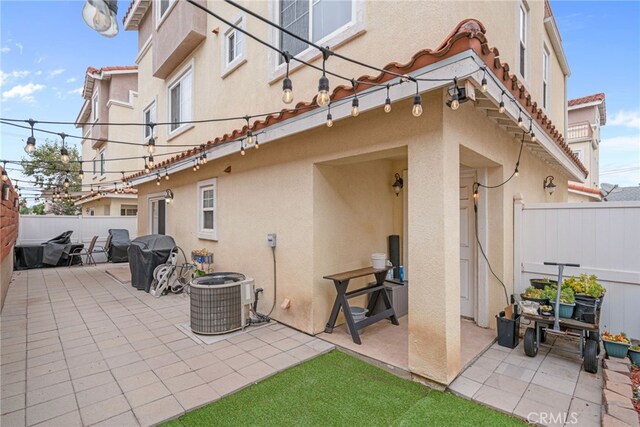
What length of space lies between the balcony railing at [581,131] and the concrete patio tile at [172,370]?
20067 mm

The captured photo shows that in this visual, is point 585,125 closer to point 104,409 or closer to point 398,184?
point 398,184

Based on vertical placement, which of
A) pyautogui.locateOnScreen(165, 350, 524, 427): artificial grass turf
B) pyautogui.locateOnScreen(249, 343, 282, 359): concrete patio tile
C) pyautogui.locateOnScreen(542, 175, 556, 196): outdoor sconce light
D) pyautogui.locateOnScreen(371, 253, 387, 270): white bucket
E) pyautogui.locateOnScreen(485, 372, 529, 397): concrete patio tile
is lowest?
pyautogui.locateOnScreen(165, 350, 524, 427): artificial grass turf

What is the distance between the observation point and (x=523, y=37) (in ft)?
20.6

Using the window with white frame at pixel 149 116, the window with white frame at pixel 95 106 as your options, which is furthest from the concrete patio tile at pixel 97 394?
the window with white frame at pixel 95 106

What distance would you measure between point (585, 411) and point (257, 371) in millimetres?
3611

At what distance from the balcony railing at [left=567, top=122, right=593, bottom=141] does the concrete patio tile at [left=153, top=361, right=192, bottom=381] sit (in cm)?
2007

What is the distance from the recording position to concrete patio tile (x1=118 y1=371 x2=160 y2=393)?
3641mm

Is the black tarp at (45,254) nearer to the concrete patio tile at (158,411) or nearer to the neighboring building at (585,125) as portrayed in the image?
the concrete patio tile at (158,411)

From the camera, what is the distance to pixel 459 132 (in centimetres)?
394

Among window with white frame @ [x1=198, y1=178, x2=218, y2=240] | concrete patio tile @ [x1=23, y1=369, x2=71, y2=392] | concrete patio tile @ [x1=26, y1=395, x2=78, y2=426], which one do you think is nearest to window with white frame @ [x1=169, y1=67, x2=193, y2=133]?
window with white frame @ [x1=198, y1=178, x2=218, y2=240]

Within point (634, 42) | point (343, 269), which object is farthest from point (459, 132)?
point (634, 42)

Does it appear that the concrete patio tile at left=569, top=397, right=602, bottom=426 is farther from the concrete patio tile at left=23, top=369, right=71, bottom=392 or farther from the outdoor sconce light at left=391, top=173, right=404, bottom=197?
the concrete patio tile at left=23, top=369, right=71, bottom=392

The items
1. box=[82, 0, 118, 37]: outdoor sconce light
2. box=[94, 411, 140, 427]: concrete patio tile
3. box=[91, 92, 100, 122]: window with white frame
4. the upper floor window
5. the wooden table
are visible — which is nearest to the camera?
box=[82, 0, 118, 37]: outdoor sconce light

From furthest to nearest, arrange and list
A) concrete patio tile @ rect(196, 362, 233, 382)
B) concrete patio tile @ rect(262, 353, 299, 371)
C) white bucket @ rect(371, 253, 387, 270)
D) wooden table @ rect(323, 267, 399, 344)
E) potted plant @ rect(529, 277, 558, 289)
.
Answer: white bucket @ rect(371, 253, 387, 270), potted plant @ rect(529, 277, 558, 289), wooden table @ rect(323, 267, 399, 344), concrete patio tile @ rect(262, 353, 299, 371), concrete patio tile @ rect(196, 362, 233, 382)
